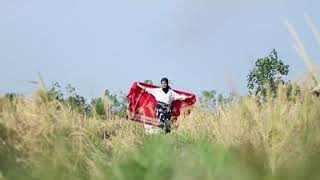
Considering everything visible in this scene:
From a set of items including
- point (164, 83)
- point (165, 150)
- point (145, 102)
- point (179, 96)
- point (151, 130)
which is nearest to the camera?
point (165, 150)

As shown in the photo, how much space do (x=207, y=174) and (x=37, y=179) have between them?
0.96m

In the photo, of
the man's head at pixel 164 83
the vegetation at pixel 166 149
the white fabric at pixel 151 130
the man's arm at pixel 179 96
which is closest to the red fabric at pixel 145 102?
the man's arm at pixel 179 96

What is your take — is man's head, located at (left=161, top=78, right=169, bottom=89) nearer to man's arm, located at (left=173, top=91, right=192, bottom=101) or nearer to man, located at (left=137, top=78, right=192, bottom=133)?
man, located at (left=137, top=78, right=192, bottom=133)

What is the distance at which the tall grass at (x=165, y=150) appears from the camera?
3582 millimetres

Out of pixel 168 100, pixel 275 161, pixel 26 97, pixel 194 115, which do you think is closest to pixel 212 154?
pixel 275 161

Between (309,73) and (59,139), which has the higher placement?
(309,73)

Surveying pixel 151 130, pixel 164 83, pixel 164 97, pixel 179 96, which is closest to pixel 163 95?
pixel 164 97

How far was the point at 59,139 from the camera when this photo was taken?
4.32 metres

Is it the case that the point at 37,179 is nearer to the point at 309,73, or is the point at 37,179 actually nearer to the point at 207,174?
the point at 207,174

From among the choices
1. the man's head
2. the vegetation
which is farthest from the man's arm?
the vegetation

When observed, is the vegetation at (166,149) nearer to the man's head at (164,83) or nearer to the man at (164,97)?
the man at (164,97)

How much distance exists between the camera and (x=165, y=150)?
4.23m

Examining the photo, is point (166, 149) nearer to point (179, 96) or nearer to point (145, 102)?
point (145, 102)

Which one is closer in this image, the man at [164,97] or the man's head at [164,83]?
the man at [164,97]
